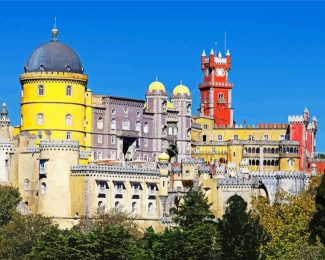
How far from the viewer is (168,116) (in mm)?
176250

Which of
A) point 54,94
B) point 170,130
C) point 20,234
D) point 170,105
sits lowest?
point 20,234

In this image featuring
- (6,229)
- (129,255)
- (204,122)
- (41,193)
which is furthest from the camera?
(204,122)

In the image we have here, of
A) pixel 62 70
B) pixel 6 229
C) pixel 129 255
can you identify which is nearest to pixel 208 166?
pixel 62 70

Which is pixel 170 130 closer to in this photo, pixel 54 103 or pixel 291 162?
pixel 291 162

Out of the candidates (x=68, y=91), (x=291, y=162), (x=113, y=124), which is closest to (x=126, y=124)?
(x=113, y=124)

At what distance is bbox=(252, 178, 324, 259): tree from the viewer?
12138 centimetres

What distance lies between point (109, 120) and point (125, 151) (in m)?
5.04

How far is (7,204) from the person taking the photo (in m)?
148

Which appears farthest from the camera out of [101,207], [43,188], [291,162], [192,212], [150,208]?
[291,162]

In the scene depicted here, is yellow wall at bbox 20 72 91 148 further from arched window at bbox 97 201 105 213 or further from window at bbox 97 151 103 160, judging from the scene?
arched window at bbox 97 201 105 213

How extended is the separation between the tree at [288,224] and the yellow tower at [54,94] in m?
24.4

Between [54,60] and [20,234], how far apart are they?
31.6m

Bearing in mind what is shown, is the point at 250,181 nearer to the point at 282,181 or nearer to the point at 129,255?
the point at 282,181

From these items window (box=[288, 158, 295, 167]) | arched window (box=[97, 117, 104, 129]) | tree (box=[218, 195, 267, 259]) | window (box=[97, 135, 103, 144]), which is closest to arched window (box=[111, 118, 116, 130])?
arched window (box=[97, 117, 104, 129])
